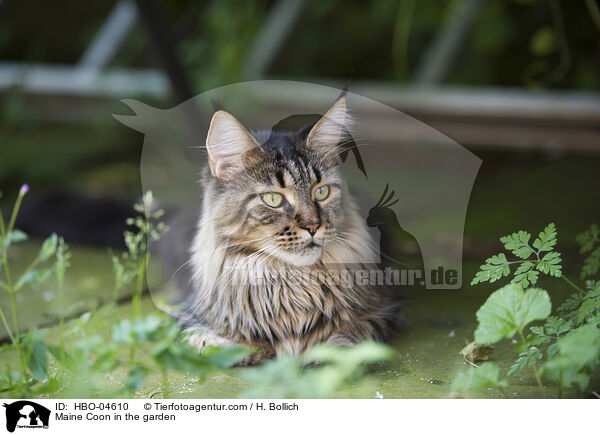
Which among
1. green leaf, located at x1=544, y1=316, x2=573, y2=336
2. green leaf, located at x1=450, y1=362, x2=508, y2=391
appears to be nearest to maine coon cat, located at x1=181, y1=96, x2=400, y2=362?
green leaf, located at x1=450, y1=362, x2=508, y2=391

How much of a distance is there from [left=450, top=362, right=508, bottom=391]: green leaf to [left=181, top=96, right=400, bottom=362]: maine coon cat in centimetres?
29

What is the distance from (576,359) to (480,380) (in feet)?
0.60

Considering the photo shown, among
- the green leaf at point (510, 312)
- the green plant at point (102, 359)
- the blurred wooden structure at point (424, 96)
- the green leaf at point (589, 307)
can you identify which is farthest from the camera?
the blurred wooden structure at point (424, 96)

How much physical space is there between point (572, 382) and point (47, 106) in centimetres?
312

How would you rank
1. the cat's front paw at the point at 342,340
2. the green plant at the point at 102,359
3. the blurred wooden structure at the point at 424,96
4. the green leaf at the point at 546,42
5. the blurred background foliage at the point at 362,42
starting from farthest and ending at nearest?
the blurred background foliage at the point at 362,42 < the blurred wooden structure at the point at 424,96 < the green leaf at the point at 546,42 < the cat's front paw at the point at 342,340 < the green plant at the point at 102,359

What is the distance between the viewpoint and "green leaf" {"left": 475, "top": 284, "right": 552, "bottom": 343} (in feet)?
3.93

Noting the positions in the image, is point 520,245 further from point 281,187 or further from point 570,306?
point 281,187

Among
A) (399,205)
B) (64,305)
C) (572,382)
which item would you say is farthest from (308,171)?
(64,305)

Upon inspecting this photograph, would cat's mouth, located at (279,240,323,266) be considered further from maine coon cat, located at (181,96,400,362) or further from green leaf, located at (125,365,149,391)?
green leaf, located at (125,365,149,391)

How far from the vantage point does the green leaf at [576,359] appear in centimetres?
114

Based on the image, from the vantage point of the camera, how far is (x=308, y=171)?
4.51 feet

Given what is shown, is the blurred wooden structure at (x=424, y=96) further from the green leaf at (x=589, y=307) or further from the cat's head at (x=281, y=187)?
the green leaf at (x=589, y=307)

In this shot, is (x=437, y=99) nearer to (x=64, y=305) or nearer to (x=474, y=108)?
(x=474, y=108)

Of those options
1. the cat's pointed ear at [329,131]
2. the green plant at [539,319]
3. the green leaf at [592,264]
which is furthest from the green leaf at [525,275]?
the cat's pointed ear at [329,131]
